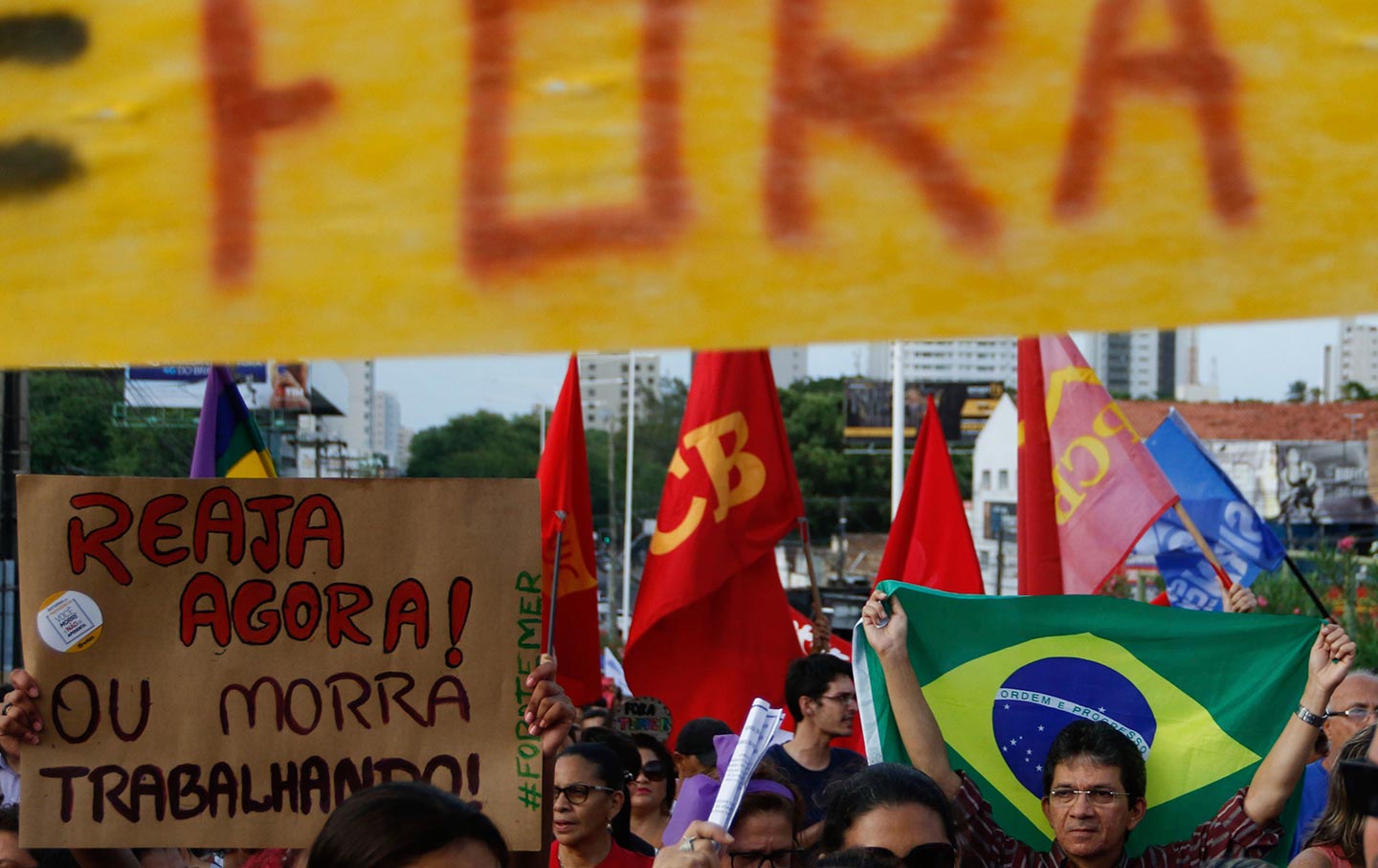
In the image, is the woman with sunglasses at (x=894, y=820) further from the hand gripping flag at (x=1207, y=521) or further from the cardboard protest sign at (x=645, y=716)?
the hand gripping flag at (x=1207, y=521)

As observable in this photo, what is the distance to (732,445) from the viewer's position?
261 inches

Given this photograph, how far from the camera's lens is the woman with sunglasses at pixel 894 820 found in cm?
308

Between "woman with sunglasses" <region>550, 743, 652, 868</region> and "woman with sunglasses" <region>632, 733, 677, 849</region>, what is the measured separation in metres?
0.86

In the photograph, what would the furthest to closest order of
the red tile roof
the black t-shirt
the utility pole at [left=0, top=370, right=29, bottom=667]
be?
the red tile roof < the utility pole at [left=0, top=370, right=29, bottom=667] < the black t-shirt

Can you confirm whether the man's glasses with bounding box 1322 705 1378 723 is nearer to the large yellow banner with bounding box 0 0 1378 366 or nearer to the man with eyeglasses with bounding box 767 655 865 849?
the man with eyeglasses with bounding box 767 655 865 849

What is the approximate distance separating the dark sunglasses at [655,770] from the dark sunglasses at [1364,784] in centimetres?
317

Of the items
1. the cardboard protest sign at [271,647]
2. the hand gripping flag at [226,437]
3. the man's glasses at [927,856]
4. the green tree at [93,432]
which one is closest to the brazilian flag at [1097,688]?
the man's glasses at [927,856]

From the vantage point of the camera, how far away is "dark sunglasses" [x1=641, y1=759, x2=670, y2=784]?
202 inches

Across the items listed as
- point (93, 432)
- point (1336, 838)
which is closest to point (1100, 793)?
point (1336, 838)

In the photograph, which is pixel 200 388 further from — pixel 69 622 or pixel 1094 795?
pixel 1094 795

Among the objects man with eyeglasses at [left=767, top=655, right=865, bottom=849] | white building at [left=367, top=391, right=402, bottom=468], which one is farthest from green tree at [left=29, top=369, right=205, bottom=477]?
white building at [left=367, top=391, right=402, bottom=468]

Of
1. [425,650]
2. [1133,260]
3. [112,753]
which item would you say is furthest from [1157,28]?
[112,753]

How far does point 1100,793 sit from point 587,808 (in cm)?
140

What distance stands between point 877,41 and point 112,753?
7.78 ft
